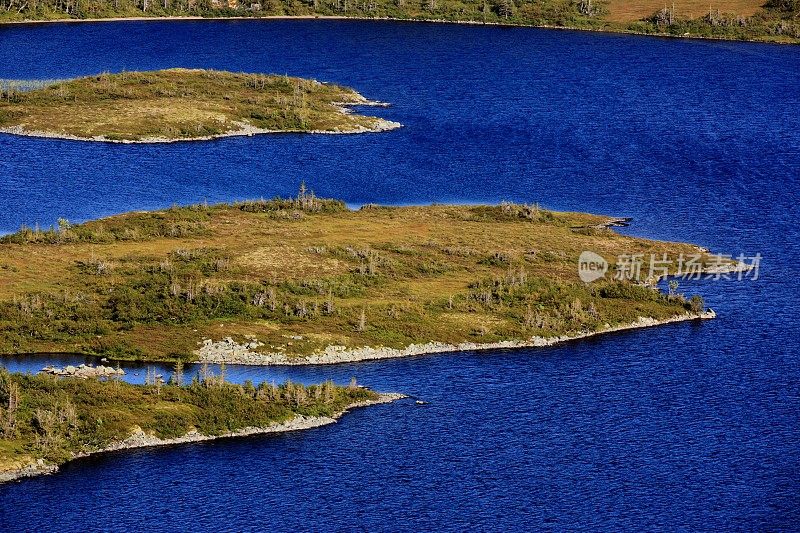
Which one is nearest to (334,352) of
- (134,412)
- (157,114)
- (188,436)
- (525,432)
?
(188,436)

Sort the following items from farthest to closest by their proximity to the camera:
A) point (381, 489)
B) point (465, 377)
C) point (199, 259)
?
point (199, 259) < point (465, 377) < point (381, 489)

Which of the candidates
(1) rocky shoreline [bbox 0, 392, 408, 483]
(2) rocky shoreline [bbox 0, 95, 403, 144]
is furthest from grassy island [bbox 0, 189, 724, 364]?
(2) rocky shoreline [bbox 0, 95, 403, 144]

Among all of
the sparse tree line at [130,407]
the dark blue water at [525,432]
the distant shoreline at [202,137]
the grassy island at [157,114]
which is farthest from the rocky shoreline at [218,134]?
the sparse tree line at [130,407]

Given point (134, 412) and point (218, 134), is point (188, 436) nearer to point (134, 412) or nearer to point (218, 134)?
point (134, 412)

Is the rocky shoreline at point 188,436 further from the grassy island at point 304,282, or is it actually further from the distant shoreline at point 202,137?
the distant shoreline at point 202,137

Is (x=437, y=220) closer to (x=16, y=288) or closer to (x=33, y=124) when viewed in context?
(x=16, y=288)

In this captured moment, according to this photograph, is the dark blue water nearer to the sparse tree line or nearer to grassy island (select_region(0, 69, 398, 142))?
the sparse tree line

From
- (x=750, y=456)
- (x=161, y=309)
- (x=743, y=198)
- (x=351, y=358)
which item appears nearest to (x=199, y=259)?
(x=161, y=309)
